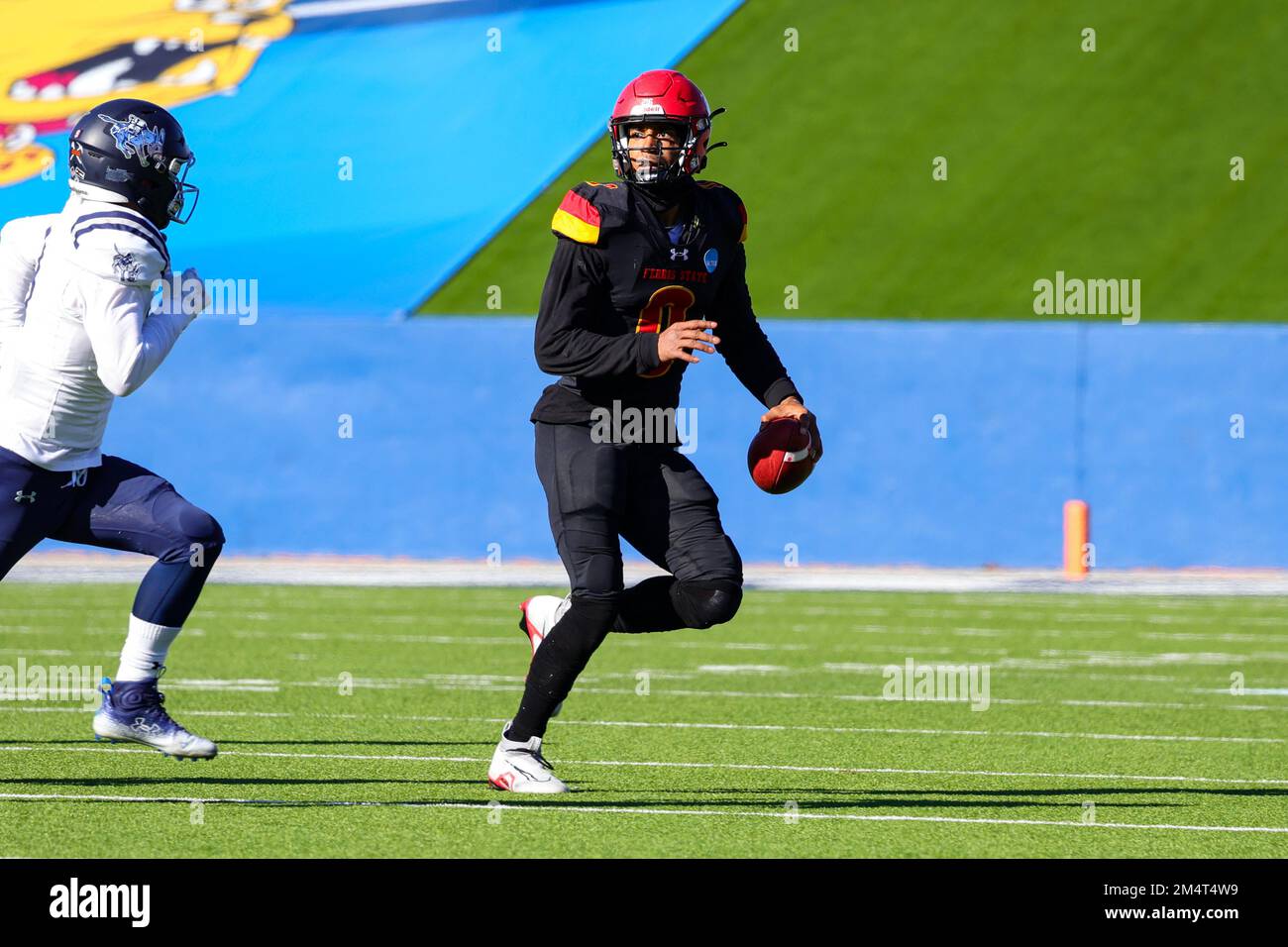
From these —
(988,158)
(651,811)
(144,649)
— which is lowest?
(651,811)

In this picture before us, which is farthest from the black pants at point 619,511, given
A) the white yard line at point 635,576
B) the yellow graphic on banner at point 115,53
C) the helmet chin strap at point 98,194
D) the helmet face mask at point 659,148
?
the yellow graphic on banner at point 115,53

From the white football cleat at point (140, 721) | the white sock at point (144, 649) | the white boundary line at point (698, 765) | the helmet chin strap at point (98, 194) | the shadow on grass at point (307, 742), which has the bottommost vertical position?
the white boundary line at point (698, 765)

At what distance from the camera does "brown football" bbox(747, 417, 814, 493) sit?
7.17 m

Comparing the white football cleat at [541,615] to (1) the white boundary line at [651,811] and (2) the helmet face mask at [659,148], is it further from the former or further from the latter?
(2) the helmet face mask at [659,148]

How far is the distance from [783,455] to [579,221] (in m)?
1.06

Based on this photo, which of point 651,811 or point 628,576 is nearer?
point 651,811

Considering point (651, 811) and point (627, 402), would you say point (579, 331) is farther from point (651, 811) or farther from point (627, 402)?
point (651, 811)

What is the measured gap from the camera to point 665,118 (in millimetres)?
6992

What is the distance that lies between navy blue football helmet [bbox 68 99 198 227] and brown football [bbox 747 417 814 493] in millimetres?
2093

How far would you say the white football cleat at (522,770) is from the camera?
7031 millimetres

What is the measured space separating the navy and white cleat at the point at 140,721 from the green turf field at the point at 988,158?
58.9 feet

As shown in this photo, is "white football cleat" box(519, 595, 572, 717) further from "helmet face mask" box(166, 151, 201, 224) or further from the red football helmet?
"helmet face mask" box(166, 151, 201, 224)

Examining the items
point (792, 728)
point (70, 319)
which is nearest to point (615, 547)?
point (70, 319)
